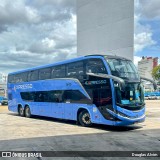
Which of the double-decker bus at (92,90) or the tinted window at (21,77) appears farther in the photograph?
the tinted window at (21,77)

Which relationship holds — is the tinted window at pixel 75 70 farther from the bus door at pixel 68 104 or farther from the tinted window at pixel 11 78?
the tinted window at pixel 11 78

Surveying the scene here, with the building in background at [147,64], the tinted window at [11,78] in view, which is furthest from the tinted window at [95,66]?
Result: the building in background at [147,64]

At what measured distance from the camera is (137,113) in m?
12.7

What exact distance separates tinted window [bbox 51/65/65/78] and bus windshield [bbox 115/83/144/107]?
4.30 metres

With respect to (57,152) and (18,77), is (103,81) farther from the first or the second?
(18,77)

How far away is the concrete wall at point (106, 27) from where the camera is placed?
83.6 ft

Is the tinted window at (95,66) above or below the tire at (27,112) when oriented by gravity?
above

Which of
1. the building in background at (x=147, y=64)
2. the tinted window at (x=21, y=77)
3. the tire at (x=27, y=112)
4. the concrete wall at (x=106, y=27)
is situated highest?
the building in background at (x=147, y=64)

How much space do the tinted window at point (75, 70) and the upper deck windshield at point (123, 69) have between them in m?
1.89

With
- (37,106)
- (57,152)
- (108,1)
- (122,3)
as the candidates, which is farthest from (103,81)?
(108,1)

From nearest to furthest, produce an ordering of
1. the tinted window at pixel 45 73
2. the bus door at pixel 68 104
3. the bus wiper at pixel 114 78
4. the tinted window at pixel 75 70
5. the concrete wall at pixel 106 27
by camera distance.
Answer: the bus wiper at pixel 114 78 < the tinted window at pixel 75 70 < the bus door at pixel 68 104 < the tinted window at pixel 45 73 < the concrete wall at pixel 106 27

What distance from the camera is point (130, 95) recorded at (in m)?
12.5

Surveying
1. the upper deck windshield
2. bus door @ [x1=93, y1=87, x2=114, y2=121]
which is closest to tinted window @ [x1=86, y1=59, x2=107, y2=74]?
the upper deck windshield

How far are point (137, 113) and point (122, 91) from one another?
4.74 feet
